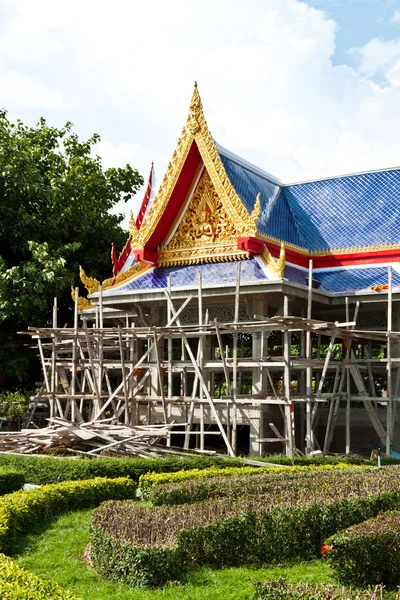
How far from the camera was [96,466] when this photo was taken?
38.7ft

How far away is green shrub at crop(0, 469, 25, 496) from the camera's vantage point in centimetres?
1115

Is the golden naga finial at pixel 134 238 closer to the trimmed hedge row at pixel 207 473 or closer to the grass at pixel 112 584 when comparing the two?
the trimmed hedge row at pixel 207 473

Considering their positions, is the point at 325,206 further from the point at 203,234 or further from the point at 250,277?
the point at 250,277

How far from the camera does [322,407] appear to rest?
17359mm

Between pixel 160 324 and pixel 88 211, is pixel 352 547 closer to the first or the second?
pixel 160 324

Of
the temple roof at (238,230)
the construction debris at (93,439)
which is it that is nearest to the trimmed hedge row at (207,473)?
the construction debris at (93,439)

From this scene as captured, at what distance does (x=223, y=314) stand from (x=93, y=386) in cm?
298

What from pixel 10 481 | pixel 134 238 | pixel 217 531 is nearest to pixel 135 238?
pixel 134 238

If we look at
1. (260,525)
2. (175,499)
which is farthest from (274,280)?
(260,525)

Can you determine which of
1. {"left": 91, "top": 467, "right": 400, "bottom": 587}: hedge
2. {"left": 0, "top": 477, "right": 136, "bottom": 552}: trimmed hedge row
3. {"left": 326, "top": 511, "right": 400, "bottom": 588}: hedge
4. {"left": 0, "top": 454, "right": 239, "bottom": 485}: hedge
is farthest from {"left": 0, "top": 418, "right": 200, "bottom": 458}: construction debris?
{"left": 326, "top": 511, "right": 400, "bottom": 588}: hedge

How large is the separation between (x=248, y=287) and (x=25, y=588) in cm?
1007

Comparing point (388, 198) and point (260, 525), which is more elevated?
point (388, 198)

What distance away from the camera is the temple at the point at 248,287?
49.5 ft

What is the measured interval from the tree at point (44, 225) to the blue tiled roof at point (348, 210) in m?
5.41
